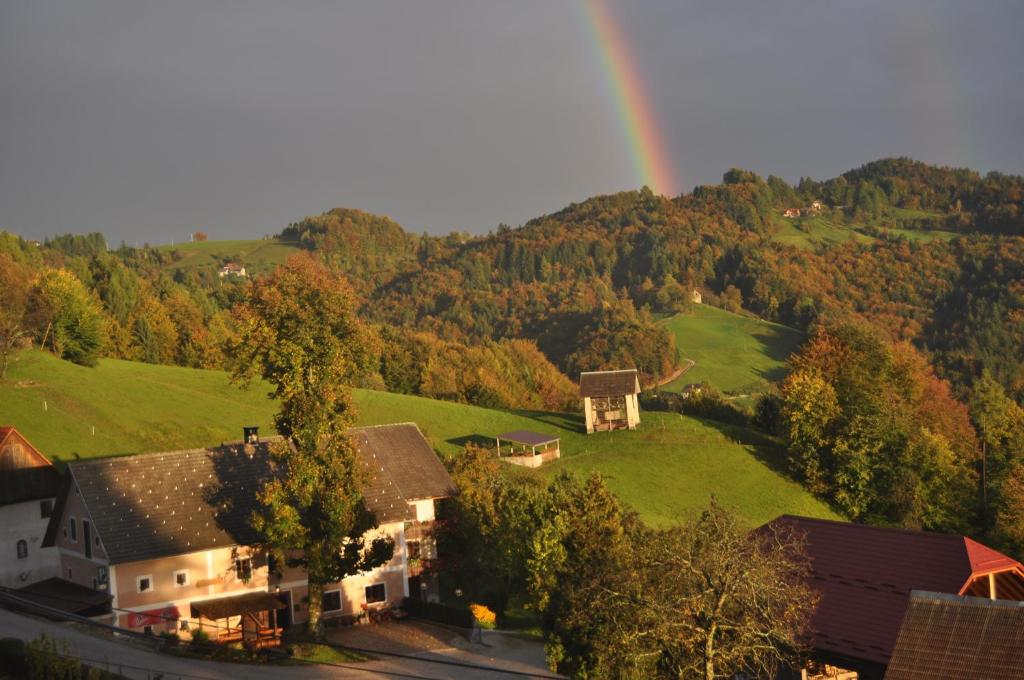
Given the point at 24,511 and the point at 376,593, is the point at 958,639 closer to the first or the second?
the point at 376,593

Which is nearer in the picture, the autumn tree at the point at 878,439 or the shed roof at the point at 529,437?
the autumn tree at the point at 878,439

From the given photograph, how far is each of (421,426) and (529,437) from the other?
8891 mm

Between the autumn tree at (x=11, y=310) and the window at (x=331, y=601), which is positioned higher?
the autumn tree at (x=11, y=310)

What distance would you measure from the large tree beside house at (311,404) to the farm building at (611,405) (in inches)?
1963

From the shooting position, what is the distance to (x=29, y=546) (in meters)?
43.7

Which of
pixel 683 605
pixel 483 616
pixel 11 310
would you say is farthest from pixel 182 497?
pixel 11 310

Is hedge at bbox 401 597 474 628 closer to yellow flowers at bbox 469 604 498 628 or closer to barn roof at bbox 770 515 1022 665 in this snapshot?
yellow flowers at bbox 469 604 498 628

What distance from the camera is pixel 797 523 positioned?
3155 cm

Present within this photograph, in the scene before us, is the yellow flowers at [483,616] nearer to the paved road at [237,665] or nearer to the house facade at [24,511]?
the paved road at [237,665]

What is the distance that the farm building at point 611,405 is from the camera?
281ft

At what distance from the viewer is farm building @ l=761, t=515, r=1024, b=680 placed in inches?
1011

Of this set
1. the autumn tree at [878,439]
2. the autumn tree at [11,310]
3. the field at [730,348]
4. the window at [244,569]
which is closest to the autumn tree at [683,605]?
the window at [244,569]

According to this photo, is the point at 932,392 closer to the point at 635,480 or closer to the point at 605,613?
the point at 635,480

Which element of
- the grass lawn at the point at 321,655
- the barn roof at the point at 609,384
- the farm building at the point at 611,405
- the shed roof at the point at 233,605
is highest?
the barn roof at the point at 609,384
